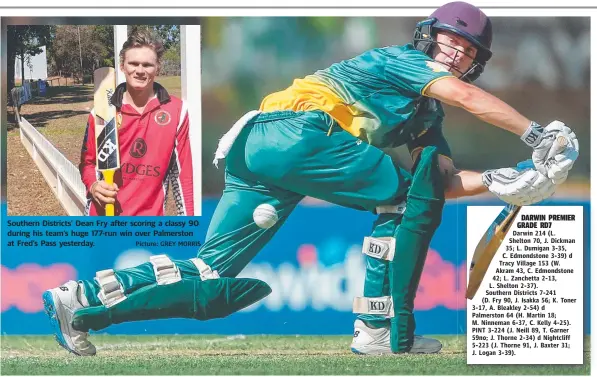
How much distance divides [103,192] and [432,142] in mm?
2185

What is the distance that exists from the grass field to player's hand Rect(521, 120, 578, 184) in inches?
51.2

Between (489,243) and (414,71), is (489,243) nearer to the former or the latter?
(489,243)

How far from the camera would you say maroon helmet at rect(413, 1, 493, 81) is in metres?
7.93

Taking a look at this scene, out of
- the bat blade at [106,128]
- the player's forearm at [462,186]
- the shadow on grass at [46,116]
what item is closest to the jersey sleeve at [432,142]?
the player's forearm at [462,186]

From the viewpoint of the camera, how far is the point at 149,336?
8.13 m

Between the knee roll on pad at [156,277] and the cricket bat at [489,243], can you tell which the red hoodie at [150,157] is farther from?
the cricket bat at [489,243]

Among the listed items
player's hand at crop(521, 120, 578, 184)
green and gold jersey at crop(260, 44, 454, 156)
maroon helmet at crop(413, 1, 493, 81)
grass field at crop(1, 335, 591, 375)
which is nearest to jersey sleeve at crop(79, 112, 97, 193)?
grass field at crop(1, 335, 591, 375)

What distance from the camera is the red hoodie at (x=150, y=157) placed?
8133 mm

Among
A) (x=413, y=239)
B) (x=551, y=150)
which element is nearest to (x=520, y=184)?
(x=551, y=150)

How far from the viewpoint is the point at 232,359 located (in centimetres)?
808

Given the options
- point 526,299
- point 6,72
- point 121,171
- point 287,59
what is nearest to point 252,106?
point 287,59

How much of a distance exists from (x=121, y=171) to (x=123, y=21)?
0.98m

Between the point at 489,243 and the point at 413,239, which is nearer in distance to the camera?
the point at 413,239

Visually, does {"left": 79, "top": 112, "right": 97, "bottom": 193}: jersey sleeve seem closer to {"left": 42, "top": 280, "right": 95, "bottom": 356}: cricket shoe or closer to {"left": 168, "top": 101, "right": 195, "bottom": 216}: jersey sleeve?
{"left": 168, "top": 101, "right": 195, "bottom": 216}: jersey sleeve
